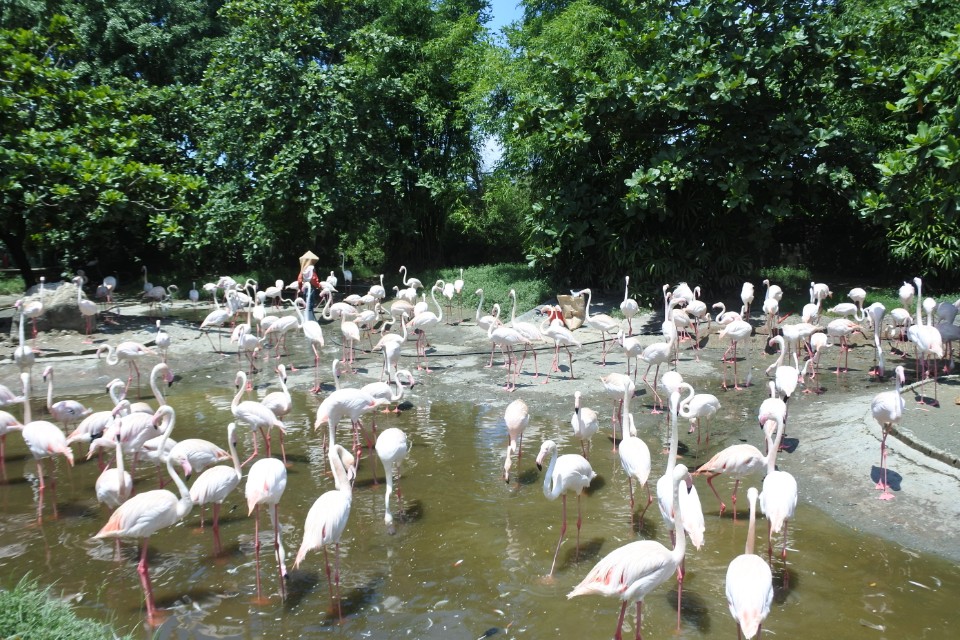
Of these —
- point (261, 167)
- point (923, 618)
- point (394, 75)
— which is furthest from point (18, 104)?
point (923, 618)

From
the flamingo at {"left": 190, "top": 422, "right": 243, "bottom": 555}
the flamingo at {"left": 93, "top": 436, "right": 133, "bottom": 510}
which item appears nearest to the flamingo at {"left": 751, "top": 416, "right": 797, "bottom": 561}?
the flamingo at {"left": 190, "top": 422, "right": 243, "bottom": 555}

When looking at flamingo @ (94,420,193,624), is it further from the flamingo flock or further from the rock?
the rock

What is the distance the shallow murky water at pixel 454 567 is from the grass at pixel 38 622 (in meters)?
0.82

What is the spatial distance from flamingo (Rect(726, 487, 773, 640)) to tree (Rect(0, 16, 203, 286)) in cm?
1384

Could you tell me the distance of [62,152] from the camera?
46.3 feet

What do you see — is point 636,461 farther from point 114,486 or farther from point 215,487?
point 114,486

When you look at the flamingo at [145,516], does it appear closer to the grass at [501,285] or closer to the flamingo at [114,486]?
the flamingo at [114,486]

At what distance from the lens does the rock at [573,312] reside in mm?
14094

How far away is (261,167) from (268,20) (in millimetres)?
4121

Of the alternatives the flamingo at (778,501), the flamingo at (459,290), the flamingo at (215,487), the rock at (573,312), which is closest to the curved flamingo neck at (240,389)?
the flamingo at (215,487)

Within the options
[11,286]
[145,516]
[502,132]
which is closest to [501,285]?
[502,132]

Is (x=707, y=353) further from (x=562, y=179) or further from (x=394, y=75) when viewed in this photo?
(x=394, y=75)

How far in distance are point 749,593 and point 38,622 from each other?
3958 mm

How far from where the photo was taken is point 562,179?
1616 cm
